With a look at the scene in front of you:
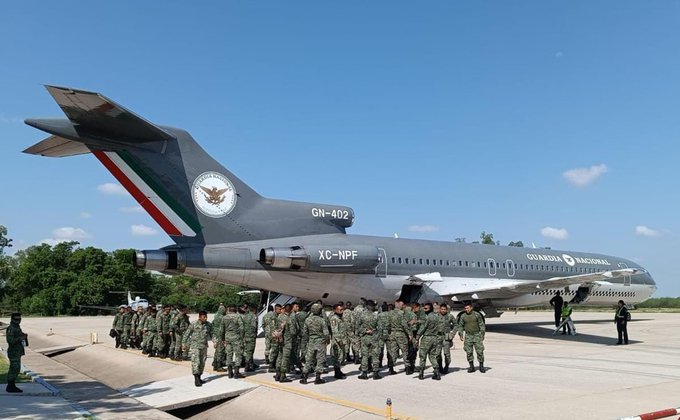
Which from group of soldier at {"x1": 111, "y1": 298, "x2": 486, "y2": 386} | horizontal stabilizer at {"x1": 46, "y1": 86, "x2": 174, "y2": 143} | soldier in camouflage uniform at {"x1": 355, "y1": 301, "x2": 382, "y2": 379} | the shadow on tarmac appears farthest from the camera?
the shadow on tarmac

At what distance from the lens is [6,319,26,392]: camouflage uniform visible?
33.3 ft

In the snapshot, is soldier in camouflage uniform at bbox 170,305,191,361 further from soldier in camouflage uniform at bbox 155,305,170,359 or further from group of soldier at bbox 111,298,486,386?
group of soldier at bbox 111,298,486,386

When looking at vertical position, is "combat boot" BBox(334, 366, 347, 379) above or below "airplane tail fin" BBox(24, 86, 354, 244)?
below

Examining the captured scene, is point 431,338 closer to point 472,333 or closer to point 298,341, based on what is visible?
point 472,333

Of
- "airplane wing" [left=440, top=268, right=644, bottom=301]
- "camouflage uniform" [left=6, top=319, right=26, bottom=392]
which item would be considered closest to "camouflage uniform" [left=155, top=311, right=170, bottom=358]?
"camouflage uniform" [left=6, top=319, right=26, bottom=392]

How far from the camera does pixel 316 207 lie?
63.2 feet

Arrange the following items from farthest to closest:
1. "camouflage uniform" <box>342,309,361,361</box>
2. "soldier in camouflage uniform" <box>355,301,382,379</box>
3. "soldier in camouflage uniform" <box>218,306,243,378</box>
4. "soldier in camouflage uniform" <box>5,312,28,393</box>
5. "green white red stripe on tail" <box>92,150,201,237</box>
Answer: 1. "green white red stripe on tail" <box>92,150,201,237</box>
2. "camouflage uniform" <box>342,309,361,361</box>
3. "soldier in camouflage uniform" <box>218,306,243,378</box>
4. "soldier in camouflage uniform" <box>355,301,382,379</box>
5. "soldier in camouflage uniform" <box>5,312,28,393</box>

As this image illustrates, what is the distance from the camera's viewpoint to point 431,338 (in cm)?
1114

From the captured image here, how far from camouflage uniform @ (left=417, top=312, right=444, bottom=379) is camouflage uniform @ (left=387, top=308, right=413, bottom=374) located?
1.29 feet

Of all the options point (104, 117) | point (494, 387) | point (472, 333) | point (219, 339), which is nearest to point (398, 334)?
point (472, 333)

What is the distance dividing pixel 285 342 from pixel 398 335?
7.60ft

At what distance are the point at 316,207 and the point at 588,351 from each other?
31.1 ft

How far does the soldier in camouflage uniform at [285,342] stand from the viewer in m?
11.0

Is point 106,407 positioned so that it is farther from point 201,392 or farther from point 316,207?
point 316,207
